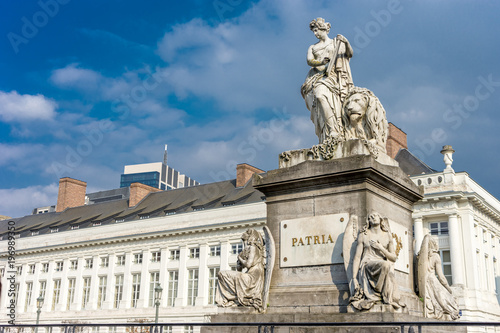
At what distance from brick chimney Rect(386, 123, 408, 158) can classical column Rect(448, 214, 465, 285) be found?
8034 mm

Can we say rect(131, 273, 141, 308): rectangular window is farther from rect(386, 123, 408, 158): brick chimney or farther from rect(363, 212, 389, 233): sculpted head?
rect(363, 212, 389, 233): sculpted head

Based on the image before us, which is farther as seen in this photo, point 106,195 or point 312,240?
point 106,195

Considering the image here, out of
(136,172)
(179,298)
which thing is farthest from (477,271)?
(136,172)

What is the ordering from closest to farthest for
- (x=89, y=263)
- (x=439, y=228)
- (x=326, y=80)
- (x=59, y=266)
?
(x=326, y=80)
(x=439, y=228)
(x=89, y=263)
(x=59, y=266)

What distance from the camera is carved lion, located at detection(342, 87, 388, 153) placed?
9.12m

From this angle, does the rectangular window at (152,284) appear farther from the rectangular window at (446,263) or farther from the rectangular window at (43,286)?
the rectangular window at (446,263)

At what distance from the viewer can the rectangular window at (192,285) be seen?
161 ft

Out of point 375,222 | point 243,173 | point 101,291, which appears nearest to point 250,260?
point 375,222

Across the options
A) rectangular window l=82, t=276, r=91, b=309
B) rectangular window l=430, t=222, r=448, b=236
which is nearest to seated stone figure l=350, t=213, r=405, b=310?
rectangular window l=430, t=222, r=448, b=236

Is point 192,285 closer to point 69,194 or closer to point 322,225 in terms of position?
point 69,194

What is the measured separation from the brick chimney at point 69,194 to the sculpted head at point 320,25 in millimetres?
60817

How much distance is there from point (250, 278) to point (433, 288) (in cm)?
278

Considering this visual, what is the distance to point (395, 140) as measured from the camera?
4841cm

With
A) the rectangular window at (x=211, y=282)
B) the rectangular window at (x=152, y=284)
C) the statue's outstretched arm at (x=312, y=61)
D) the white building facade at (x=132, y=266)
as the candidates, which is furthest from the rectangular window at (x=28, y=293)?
the statue's outstretched arm at (x=312, y=61)
